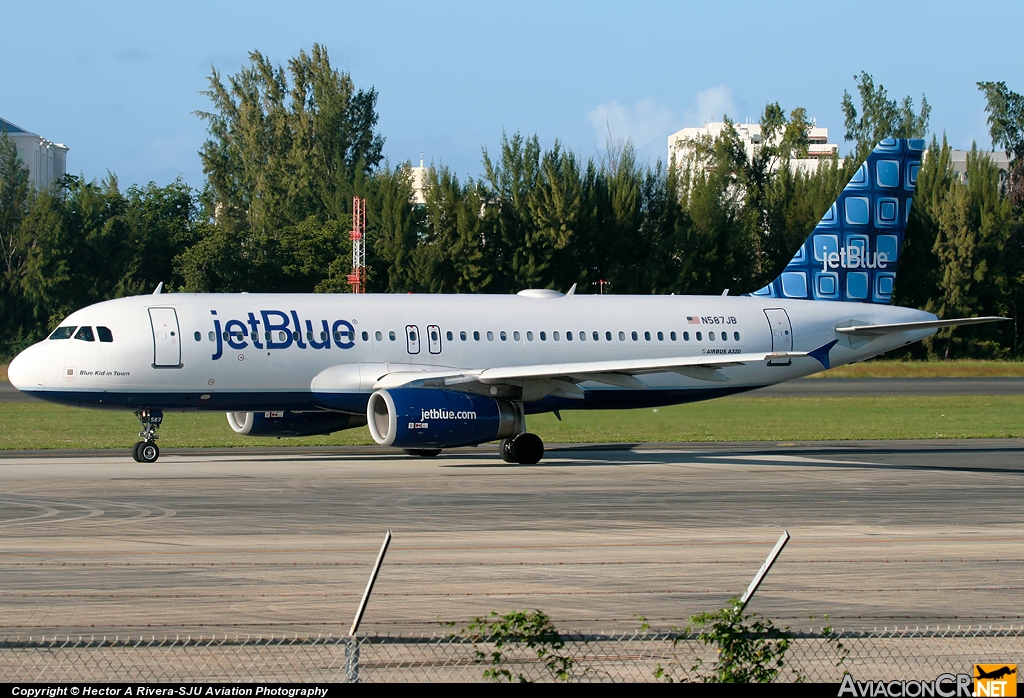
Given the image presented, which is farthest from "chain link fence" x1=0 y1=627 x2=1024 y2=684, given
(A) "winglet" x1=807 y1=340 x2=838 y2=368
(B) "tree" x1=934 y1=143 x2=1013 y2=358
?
(B) "tree" x1=934 y1=143 x2=1013 y2=358

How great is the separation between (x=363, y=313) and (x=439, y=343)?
2012 mm

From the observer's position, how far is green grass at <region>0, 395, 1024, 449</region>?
36.7 meters

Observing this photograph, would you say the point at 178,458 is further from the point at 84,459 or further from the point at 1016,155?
the point at 1016,155

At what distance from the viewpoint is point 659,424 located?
3591 centimetres

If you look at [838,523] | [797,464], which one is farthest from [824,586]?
[797,464]

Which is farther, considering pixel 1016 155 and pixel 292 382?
pixel 1016 155

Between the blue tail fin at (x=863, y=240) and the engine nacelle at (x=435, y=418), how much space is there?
12164 millimetres

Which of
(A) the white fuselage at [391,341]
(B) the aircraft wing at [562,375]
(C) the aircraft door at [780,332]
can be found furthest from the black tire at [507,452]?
(C) the aircraft door at [780,332]

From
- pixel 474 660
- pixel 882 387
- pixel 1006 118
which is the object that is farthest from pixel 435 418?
pixel 1006 118

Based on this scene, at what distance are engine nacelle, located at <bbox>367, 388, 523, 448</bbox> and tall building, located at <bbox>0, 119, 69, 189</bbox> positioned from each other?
371 ft

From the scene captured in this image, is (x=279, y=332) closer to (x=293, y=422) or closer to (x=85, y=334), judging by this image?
(x=293, y=422)

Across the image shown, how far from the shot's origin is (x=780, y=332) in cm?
3650

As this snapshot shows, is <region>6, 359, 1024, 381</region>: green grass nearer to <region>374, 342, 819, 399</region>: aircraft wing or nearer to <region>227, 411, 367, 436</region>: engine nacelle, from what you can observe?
<region>374, 342, 819, 399</region>: aircraft wing

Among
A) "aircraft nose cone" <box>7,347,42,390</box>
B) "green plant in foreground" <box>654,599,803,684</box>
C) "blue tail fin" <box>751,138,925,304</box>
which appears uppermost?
"blue tail fin" <box>751,138,925,304</box>
